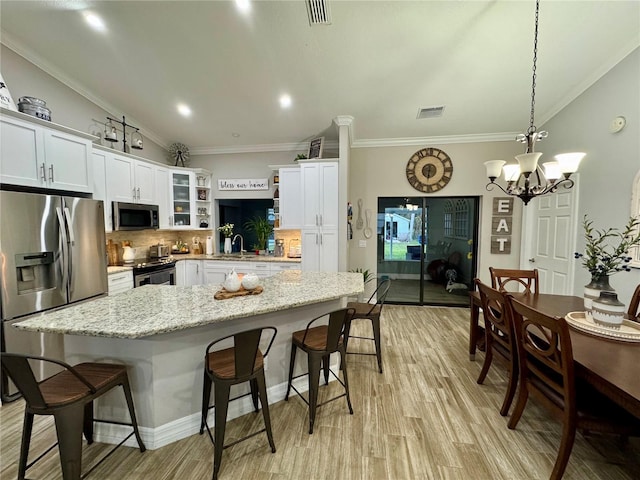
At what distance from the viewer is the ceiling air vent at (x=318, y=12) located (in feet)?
7.71

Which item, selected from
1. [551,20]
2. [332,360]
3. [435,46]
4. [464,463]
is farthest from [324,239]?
[551,20]

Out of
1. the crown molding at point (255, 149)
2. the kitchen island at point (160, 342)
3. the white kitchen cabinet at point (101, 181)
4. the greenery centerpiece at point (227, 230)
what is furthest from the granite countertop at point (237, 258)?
the kitchen island at point (160, 342)

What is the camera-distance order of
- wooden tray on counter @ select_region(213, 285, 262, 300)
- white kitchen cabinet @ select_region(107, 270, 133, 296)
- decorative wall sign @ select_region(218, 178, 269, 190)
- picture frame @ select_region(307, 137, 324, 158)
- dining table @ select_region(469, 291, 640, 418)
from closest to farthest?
dining table @ select_region(469, 291, 640, 418), wooden tray on counter @ select_region(213, 285, 262, 300), white kitchen cabinet @ select_region(107, 270, 133, 296), picture frame @ select_region(307, 137, 324, 158), decorative wall sign @ select_region(218, 178, 269, 190)

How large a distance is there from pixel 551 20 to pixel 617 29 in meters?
0.72

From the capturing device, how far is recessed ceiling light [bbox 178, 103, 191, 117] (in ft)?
13.1

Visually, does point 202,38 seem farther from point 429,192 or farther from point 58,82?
Answer: point 429,192

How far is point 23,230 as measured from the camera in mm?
2326

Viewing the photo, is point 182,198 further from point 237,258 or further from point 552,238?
point 552,238

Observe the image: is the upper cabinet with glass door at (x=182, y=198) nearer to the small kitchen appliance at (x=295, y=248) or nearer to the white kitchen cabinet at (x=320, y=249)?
the small kitchen appliance at (x=295, y=248)

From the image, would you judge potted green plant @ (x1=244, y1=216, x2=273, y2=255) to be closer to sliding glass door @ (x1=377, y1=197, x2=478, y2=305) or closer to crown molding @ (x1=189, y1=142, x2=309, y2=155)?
crown molding @ (x1=189, y1=142, x2=309, y2=155)

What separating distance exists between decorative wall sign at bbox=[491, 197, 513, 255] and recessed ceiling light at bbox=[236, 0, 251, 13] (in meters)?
4.48

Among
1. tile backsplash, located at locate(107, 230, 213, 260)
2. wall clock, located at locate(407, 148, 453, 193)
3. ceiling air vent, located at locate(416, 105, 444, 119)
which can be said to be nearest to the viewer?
ceiling air vent, located at locate(416, 105, 444, 119)

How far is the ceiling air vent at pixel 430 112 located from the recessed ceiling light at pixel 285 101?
6.18 feet

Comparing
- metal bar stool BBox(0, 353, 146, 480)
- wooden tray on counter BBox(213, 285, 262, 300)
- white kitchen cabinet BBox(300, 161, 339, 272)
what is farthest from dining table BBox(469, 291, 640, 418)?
white kitchen cabinet BBox(300, 161, 339, 272)
